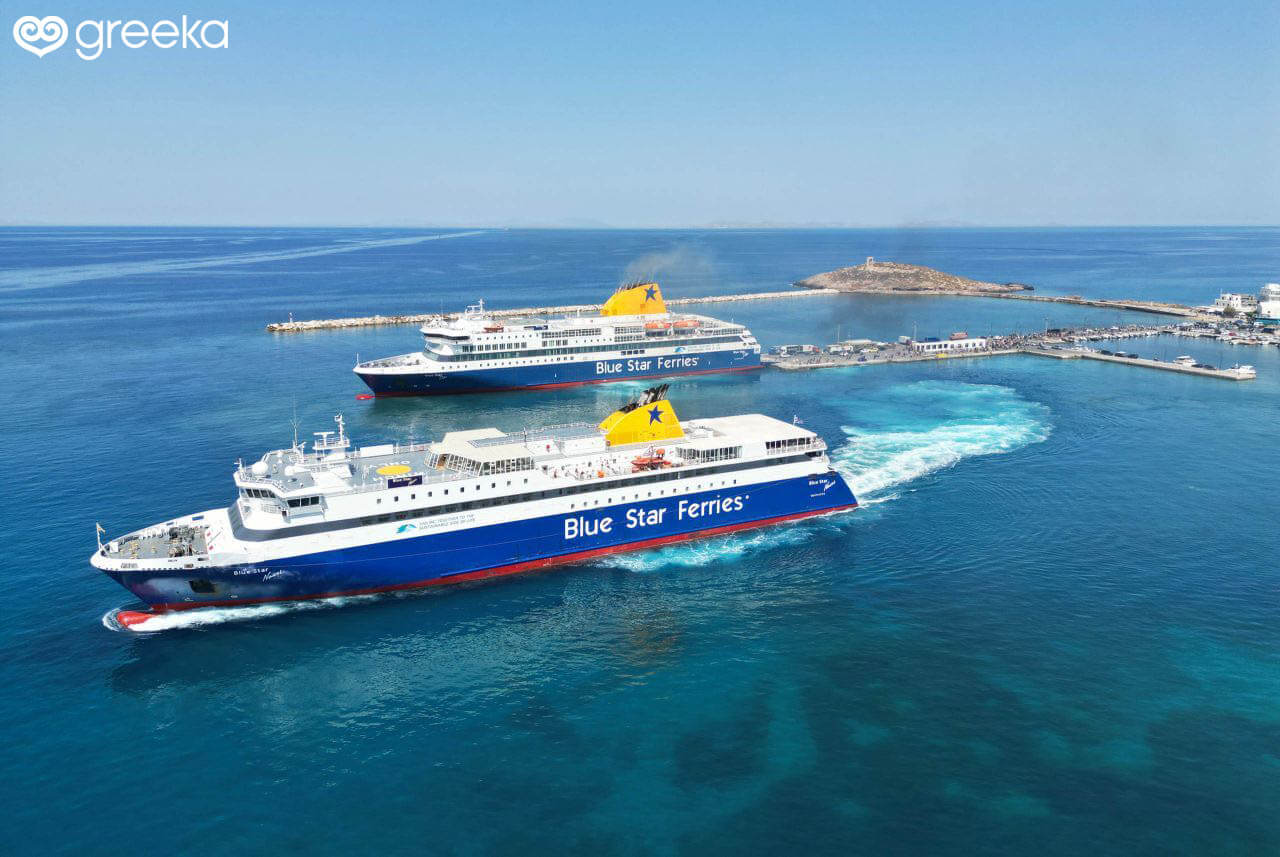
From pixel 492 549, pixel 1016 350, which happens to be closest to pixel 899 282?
pixel 1016 350

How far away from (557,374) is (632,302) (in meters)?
18.0

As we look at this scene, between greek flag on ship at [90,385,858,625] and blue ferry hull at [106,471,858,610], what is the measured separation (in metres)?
0.07

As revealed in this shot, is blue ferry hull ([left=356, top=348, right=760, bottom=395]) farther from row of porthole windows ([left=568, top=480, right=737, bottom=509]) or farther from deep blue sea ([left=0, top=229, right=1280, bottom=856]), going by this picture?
row of porthole windows ([left=568, top=480, right=737, bottom=509])

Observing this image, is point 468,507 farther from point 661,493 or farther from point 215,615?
point 215,615

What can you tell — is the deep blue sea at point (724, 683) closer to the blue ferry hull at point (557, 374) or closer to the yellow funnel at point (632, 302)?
the blue ferry hull at point (557, 374)

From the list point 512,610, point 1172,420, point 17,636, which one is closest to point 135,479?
point 17,636

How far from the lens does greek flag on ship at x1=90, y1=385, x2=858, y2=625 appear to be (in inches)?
1394

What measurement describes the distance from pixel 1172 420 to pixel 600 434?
174ft

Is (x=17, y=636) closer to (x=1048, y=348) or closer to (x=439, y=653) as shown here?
(x=439, y=653)

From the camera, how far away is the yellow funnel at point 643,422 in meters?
Answer: 45.8

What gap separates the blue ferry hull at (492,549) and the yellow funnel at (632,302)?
185ft

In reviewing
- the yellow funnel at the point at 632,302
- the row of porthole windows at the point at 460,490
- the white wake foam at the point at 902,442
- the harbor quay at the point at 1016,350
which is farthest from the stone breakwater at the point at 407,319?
the row of porthole windows at the point at 460,490

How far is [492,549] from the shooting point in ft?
131

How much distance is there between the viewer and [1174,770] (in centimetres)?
2531
